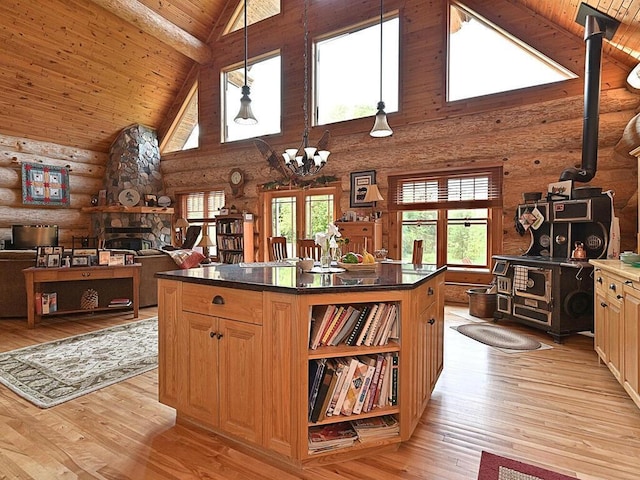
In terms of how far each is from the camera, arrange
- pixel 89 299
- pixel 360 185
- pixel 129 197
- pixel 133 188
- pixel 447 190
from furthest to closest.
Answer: pixel 133 188, pixel 129 197, pixel 360 185, pixel 447 190, pixel 89 299

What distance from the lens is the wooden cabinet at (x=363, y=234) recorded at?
5.94 meters

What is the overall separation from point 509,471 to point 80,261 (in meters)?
4.93

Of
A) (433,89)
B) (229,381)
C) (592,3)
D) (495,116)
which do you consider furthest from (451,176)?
(229,381)

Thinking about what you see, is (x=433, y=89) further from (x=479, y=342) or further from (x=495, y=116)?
(x=479, y=342)

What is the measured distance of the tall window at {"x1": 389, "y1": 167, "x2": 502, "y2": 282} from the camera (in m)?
5.53

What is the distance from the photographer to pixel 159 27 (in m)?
6.85

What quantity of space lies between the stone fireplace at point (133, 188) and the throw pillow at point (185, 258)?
11.5 feet

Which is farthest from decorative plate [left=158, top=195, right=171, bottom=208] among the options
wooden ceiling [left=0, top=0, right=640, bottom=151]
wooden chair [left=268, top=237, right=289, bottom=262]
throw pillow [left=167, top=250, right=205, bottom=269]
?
wooden chair [left=268, top=237, right=289, bottom=262]

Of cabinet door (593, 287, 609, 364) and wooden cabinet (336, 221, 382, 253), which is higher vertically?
wooden cabinet (336, 221, 382, 253)

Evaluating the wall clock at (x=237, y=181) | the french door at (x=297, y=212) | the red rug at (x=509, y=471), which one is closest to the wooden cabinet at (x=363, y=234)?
the french door at (x=297, y=212)

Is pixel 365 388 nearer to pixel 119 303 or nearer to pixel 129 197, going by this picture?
pixel 119 303

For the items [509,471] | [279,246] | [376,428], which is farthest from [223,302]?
[279,246]

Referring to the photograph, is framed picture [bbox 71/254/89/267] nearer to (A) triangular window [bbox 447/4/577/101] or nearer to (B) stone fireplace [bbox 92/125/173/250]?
(B) stone fireplace [bbox 92/125/173/250]

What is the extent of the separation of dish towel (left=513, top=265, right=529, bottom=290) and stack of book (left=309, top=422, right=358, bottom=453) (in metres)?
3.08
